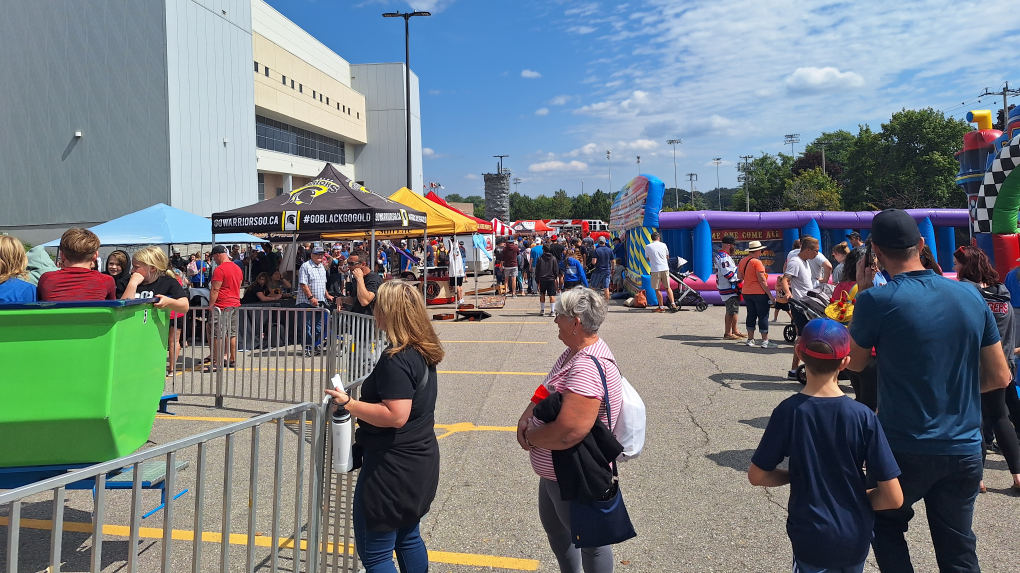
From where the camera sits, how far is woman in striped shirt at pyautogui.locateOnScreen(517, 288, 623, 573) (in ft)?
8.43

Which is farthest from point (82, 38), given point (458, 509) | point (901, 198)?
point (901, 198)

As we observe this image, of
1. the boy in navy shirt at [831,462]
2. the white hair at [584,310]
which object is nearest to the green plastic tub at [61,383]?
the white hair at [584,310]

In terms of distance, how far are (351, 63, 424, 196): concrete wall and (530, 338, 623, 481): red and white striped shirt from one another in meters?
51.6

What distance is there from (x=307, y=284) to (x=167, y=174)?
18734mm

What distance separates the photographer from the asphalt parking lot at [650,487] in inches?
145

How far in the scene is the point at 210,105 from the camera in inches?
1114

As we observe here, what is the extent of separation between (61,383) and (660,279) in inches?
530

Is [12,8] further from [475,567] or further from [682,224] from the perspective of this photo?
[475,567]

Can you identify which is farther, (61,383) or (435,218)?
(435,218)

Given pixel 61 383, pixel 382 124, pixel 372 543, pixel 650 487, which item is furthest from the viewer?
pixel 382 124

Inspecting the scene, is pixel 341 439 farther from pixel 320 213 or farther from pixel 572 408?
pixel 320 213

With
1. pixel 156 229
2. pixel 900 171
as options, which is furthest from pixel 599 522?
pixel 900 171

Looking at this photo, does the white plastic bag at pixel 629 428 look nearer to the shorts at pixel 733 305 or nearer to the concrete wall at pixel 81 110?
the shorts at pixel 733 305

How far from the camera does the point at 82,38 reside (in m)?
26.0
